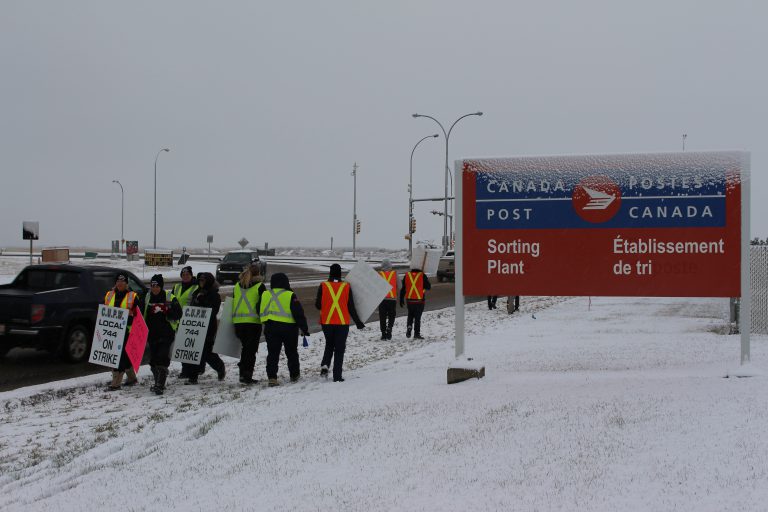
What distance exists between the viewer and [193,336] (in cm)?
1006

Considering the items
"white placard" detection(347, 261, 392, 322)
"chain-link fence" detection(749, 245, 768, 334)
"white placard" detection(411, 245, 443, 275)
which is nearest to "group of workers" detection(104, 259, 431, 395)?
"white placard" detection(347, 261, 392, 322)

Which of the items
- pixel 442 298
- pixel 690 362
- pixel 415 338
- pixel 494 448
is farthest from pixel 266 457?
pixel 442 298

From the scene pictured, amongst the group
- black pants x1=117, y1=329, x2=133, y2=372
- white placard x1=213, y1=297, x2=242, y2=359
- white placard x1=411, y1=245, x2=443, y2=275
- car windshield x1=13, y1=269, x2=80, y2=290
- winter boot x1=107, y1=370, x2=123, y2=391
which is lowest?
winter boot x1=107, y1=370, x2=123, y2=391

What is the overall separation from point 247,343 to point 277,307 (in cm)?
71

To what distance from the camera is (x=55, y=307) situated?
11.1 m

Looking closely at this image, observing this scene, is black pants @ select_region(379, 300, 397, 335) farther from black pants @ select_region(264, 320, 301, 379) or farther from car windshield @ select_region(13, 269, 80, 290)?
car windshield @ select_region(13, 269, 80, 290)

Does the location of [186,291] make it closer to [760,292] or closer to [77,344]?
[77,344]

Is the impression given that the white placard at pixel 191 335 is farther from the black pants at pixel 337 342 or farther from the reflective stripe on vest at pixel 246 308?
the black pants at pixel 337 342

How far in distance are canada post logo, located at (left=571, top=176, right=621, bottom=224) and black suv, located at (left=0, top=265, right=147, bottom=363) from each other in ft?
22.1

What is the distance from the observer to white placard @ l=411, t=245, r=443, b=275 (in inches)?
704

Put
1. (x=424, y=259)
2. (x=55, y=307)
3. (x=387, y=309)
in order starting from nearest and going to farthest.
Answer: (x=55, y=307), (x=387, y=309), (x=424, y=259)

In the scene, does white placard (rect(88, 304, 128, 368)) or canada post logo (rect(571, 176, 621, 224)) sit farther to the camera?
white placard (rect(88, 304, 128, 368))

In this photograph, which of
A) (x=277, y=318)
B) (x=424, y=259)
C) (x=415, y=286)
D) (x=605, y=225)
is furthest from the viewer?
(x=424, y=259)

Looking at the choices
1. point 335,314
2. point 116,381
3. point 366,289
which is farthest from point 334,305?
point 116,381
